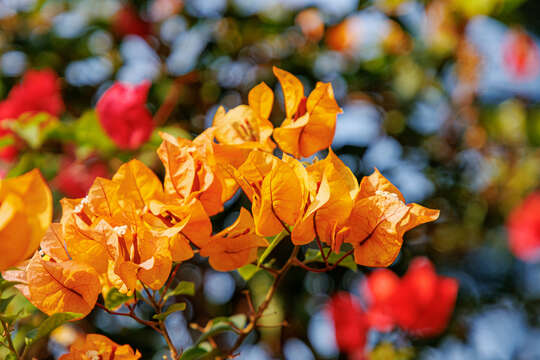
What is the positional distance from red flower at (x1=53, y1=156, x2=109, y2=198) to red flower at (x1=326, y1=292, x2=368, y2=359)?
1.97 feet

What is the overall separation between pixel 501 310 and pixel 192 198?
5.84 ft

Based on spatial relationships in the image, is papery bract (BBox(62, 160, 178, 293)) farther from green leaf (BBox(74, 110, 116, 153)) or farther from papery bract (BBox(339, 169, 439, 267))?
green leaf (BBox(74, 110, 116, 153))

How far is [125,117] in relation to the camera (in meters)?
0.98

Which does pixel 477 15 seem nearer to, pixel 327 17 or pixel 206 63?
pixel 327 17

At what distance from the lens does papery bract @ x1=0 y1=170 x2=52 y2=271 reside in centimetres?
30

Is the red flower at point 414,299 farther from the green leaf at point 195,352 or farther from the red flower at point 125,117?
Result: the green leaf at point 195,352

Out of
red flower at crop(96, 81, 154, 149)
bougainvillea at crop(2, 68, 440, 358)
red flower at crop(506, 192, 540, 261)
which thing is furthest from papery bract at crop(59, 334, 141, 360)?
red flower at crop(506, 192, 540, 261)

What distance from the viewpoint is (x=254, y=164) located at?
1.35ft

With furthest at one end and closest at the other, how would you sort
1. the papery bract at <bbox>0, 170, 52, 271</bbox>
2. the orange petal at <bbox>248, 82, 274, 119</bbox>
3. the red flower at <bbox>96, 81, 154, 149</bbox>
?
the red flower at <bbox>96, 81, 154, 149</bbox> → the orange petal at <bbox>248, 82, 274, 119</bbox> → the papery bract at <bbox>0, 170, 52, 271</bbox>

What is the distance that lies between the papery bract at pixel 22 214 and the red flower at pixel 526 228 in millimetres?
1897

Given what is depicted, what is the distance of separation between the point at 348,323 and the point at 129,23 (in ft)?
3.27

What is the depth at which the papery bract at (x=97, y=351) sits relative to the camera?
404 mm

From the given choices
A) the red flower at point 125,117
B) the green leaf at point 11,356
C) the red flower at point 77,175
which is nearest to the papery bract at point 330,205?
the green leaf at point 11,356

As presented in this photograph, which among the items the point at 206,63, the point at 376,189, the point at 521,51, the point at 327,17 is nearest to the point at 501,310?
the point at 521,51
